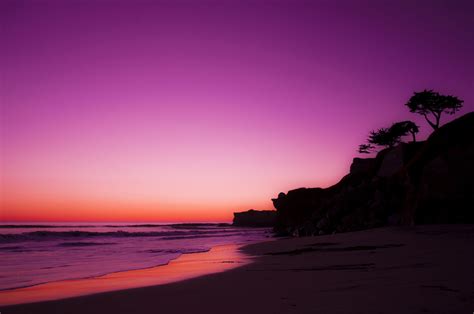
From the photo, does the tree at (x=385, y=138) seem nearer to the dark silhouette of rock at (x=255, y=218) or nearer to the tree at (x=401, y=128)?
the tree at (x=401, y=128)

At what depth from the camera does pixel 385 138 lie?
44.7 metres

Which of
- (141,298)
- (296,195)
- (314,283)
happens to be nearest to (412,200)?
(314,283)

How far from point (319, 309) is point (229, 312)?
1.27 m

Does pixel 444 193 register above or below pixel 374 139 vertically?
below

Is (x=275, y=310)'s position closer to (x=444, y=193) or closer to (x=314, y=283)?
(x=314, y=283)

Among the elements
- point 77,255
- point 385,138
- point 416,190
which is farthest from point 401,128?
point 77,255

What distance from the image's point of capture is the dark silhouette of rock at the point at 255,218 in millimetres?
142288

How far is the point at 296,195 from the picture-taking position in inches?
2128

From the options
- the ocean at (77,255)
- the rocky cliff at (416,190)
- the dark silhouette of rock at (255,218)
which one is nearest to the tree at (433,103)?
the rocky cliff at (416,190)

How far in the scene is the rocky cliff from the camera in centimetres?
2209

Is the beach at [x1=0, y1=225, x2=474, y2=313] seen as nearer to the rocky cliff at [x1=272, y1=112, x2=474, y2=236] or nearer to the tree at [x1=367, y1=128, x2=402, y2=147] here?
the rocky cliff at [x1=272, y1=112, x2=474, y2=236]

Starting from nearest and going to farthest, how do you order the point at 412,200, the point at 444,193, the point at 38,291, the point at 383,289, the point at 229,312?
1. the point at 229,312
2. the point at 383,289
3. the point at 38,291
4. the point at 444,193
5. the point at 412,200

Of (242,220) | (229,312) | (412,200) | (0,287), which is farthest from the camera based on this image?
(242,220)

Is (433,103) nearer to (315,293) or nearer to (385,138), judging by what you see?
(385,138)
